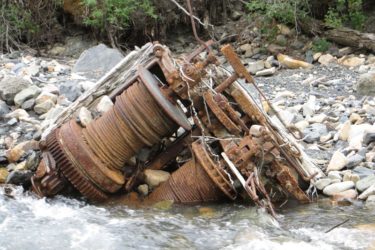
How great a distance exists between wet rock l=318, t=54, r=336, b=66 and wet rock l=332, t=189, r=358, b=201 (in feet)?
16.9

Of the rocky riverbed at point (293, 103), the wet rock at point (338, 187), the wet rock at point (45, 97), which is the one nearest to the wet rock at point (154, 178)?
the rocky riverbed at point (293, 103)

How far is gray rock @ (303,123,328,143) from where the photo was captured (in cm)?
670

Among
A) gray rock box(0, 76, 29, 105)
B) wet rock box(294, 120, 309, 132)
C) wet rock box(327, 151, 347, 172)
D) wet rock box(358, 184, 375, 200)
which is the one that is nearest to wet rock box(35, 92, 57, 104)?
gray rock box(0, 76, 29, 105)

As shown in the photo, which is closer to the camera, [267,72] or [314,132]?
[314,132]

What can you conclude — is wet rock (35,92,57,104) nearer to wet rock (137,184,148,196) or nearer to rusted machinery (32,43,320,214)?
rusted machinery (32,43,320,214)

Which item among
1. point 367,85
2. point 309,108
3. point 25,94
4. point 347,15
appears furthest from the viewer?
point 347,15

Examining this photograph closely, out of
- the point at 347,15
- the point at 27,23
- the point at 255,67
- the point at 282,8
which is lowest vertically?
the point at 255,67

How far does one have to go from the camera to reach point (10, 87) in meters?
6.97

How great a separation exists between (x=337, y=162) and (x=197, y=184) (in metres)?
1.56

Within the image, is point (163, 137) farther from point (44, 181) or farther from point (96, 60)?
point (96, 60)

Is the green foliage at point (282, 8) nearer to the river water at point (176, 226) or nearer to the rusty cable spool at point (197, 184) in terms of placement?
the river water at point (176, 226)

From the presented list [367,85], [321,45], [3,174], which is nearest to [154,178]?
[3,174]

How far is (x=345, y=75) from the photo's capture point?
Result: 948 cm

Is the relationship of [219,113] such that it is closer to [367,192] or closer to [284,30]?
[367,192]
